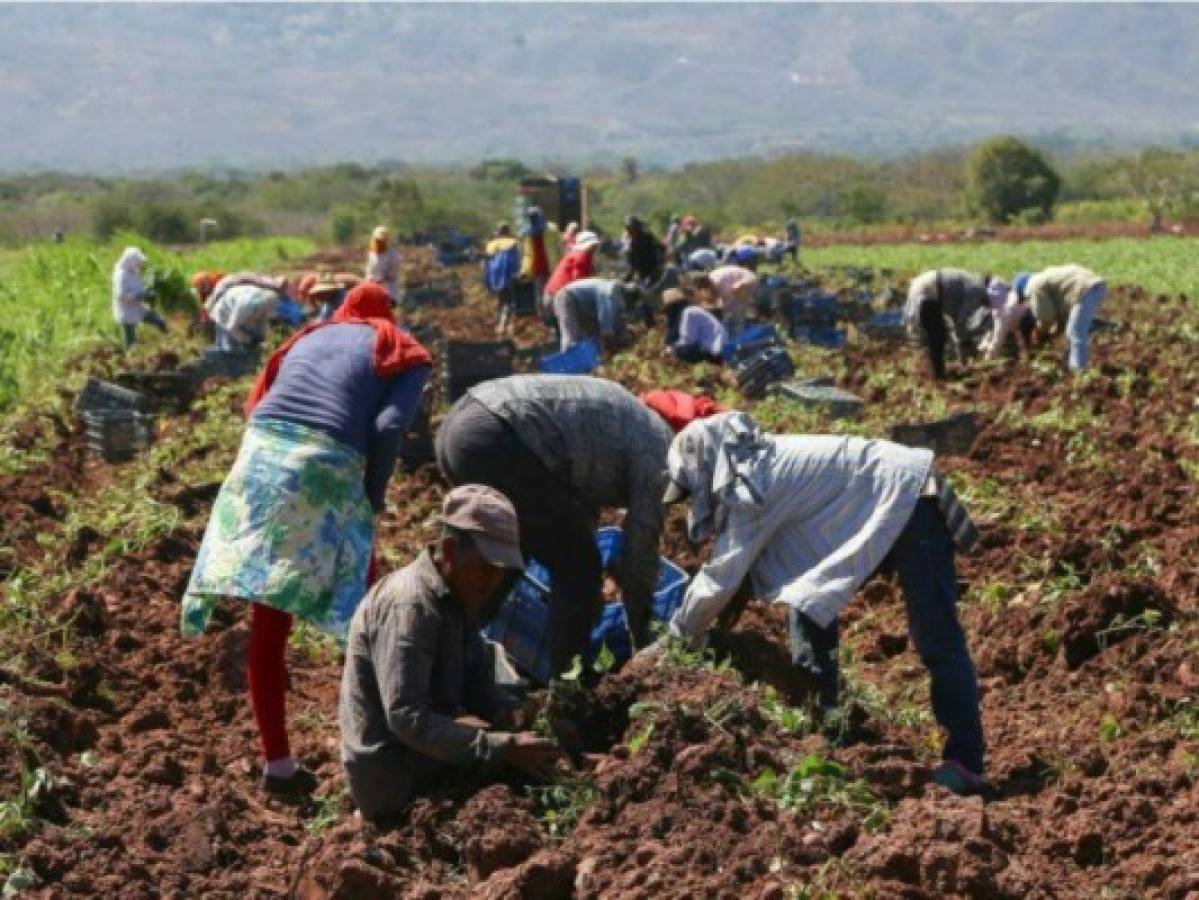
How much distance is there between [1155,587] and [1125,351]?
8.82 metres

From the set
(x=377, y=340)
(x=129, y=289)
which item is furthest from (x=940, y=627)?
(x=129, y=289)

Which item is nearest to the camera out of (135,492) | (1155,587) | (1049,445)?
(1155,587)

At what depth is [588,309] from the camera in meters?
13.9

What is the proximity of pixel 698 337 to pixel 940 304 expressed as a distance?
1862mm

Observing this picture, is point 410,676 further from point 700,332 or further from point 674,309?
point 674,309

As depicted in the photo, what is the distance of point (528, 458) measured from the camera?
584 cm

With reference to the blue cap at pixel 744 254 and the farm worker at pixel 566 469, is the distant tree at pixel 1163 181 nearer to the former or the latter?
the blue cap at pixel 744 254

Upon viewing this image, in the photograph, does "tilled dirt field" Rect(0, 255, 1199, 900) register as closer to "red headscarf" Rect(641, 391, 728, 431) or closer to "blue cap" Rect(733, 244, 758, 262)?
"red headscarf" Rect(641, 391, 728, 431)

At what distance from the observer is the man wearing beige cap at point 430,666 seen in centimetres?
459

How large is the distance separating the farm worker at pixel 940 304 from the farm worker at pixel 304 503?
890 cm

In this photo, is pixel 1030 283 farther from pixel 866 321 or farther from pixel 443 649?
pixel 443 649

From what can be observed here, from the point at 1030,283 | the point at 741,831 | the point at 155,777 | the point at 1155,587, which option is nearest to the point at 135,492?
the point at 155,777

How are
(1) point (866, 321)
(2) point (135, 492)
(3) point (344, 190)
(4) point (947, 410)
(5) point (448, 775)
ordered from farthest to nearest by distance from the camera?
(3) point (344, 190) → (1) point (866, 321) → (4) point (947, 410) → (2) point (135, 492) → (5) point (448, 775)

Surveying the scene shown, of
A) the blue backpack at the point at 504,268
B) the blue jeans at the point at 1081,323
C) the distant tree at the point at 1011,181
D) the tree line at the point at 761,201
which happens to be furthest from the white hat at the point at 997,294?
the distant tree at the point at 1011,181
